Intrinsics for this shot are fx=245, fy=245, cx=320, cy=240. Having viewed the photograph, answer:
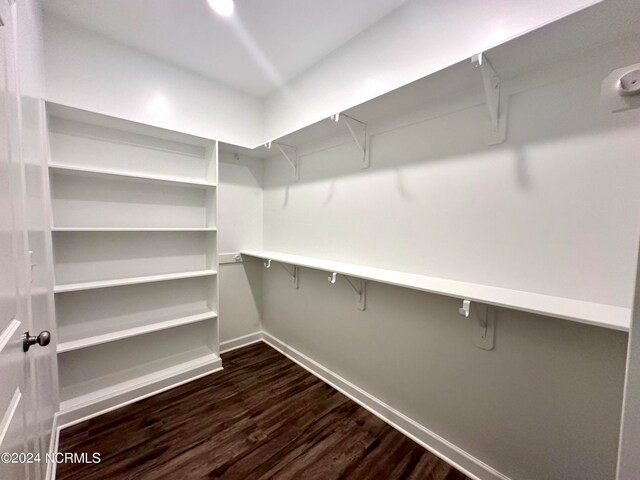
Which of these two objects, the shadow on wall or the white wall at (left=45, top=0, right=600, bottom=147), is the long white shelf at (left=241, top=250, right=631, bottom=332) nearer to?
the shadow on wall

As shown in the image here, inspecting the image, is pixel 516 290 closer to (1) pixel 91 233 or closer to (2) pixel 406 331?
(2) pixel 406 331

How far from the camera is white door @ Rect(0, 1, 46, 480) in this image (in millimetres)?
626

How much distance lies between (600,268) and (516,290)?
306 mm

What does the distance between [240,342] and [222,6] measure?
302 cm

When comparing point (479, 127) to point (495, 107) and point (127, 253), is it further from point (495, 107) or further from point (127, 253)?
point (127, 253)

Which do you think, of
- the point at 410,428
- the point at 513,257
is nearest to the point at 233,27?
the point at 513,257

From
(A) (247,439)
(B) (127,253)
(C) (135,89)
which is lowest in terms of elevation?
(A) (247,439)

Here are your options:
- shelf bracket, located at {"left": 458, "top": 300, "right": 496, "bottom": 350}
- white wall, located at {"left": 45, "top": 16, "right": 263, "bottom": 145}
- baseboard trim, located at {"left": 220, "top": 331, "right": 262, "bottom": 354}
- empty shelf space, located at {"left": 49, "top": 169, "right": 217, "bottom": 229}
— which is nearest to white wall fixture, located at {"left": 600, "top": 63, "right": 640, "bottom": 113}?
shelf bracket, located at {"left": 458, "top": 300, "right": 496, "bottom": 350}

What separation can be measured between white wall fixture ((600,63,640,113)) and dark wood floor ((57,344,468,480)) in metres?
1.86

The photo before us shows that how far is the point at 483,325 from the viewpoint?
1.31 metres

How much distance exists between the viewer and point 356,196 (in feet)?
6.38

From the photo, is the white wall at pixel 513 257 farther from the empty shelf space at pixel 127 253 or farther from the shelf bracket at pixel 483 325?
the empty shelf space at pixel 127 253

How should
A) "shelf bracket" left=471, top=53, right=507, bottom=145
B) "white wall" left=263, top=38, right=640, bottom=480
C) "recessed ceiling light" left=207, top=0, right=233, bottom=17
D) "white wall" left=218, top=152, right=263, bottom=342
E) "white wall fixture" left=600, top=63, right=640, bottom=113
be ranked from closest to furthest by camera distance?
"white wall fixture" left=600, top=63, right=640, bottom=113
"white wall" left=263, top=38, right=640, bottom=480
"shelf bracket" left=471, top=53, right=507, bottom=145
"recessed ceiling light" left=207, top=0, right=233, bottom=17
"white wall" left=218, top=152, right=263, bottom=342

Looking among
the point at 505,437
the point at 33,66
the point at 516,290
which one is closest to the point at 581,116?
the point at 516,290
